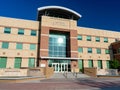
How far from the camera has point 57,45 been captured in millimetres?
32969

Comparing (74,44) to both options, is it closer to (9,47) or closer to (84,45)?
(84,45)

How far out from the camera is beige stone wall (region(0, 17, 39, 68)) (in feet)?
95.8

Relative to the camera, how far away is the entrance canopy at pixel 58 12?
34.5m

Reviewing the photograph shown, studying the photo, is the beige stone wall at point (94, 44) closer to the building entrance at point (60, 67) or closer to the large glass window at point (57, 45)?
the large glass window at point (57, 45)

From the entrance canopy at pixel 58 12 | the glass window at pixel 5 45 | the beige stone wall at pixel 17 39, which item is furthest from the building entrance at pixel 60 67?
the entrance canopy at pixel 58 12

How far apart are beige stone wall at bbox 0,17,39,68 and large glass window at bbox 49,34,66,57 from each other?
3.73 m

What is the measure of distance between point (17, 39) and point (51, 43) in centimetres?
801

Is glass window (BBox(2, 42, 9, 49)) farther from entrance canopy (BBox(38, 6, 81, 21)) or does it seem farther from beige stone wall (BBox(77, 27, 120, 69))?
beige stone wall (BBox(77, 27, 120, 69))

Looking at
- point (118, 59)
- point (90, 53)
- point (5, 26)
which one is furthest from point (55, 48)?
point (118, 59)

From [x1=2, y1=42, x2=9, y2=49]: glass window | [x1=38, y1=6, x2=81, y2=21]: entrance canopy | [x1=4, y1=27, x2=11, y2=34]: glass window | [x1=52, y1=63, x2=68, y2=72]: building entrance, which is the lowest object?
[x1=52, y1=63, x2=68, y2=72]: building entrance

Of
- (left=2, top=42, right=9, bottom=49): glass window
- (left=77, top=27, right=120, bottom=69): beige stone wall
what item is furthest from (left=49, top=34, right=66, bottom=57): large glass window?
(left=2, top=42, right=9, bottom=49): glass window

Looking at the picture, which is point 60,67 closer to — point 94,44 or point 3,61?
point 94,44

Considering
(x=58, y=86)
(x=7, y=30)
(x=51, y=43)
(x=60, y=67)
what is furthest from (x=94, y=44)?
(x=58, y=86)

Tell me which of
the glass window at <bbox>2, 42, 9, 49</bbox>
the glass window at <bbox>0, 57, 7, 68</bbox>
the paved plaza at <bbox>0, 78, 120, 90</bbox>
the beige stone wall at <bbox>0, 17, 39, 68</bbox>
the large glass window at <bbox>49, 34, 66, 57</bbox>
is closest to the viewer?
the paved plaza at <bbox>0, 78, 120, 90</bbox>
